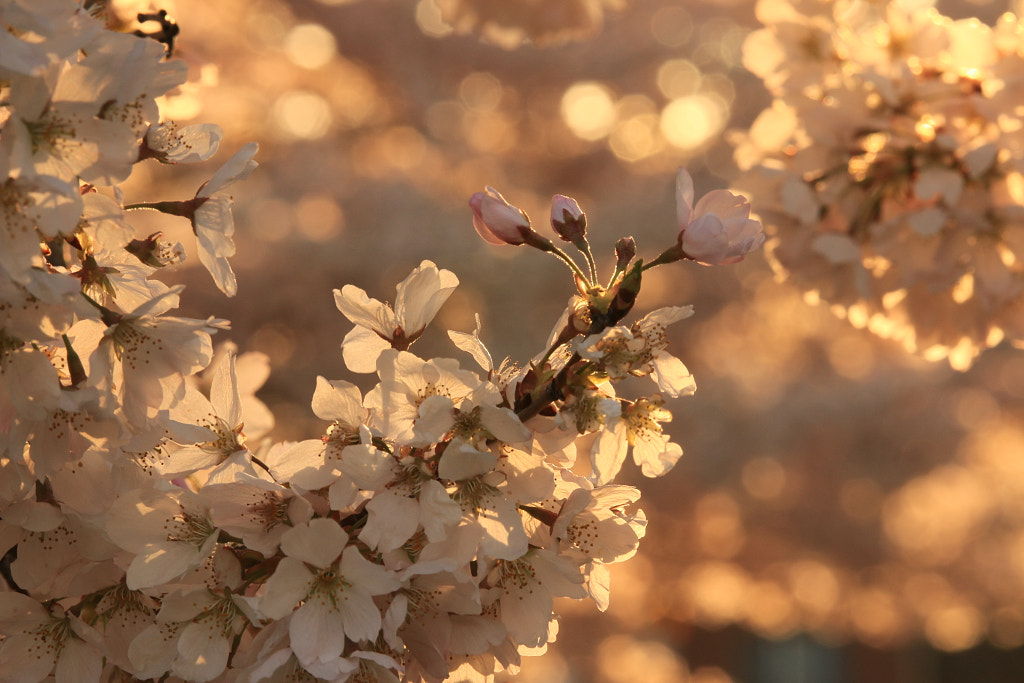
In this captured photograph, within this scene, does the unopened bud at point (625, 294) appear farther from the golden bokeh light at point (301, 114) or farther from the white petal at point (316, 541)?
the golden bokeh light at point (301, 114)

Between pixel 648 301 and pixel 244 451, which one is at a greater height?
pixel 244 451

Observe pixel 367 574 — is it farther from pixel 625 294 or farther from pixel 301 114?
pixel 301 114

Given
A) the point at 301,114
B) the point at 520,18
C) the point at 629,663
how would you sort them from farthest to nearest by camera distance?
the point at 301,114, the point at 629,663, the point at 520,18

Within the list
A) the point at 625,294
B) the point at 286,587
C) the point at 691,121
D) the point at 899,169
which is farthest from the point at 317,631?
the point at 691,121

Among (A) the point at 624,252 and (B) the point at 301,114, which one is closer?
(A) the point at 624,252

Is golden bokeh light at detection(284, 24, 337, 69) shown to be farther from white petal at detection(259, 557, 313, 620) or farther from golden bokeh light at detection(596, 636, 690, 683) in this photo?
white petal at detection(259, 557, 313, 620)

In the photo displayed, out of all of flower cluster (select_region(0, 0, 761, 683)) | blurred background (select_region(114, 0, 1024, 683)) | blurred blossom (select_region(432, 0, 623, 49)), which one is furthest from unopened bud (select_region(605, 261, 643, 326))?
blurred background (select_region(114, 0, 1024, 683))
